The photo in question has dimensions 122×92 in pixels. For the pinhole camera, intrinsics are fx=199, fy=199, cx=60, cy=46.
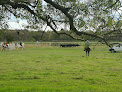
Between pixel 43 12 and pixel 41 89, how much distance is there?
13.8ft

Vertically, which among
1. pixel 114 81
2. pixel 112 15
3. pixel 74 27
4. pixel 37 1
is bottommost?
pixel 114 81

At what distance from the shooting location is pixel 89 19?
31.7 ft

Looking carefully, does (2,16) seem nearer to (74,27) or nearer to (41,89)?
(74,27)

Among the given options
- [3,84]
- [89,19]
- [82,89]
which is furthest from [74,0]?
[3,84]

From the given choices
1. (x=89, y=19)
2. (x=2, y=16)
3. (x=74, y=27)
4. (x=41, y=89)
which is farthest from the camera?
(x=2, y=16)

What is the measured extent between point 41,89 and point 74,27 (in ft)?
10.3

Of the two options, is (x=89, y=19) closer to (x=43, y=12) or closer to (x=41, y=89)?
(x=43, y=12)

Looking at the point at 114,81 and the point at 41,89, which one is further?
the point at 114,81

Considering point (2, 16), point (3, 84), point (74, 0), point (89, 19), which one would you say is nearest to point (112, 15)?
point (89, 19)

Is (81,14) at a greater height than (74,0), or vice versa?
(74,0)

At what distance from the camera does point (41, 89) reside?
7148mm

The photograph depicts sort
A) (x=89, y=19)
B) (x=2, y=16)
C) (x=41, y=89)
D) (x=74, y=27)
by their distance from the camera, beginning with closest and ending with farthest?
1. (x=41, y=89)
2. (x=74, y=27)
3. (x=89, y=19)
4. (x=2, y=16)

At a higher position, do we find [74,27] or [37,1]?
[37,1]

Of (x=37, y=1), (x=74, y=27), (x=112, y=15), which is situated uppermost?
(x=37, y=1)
